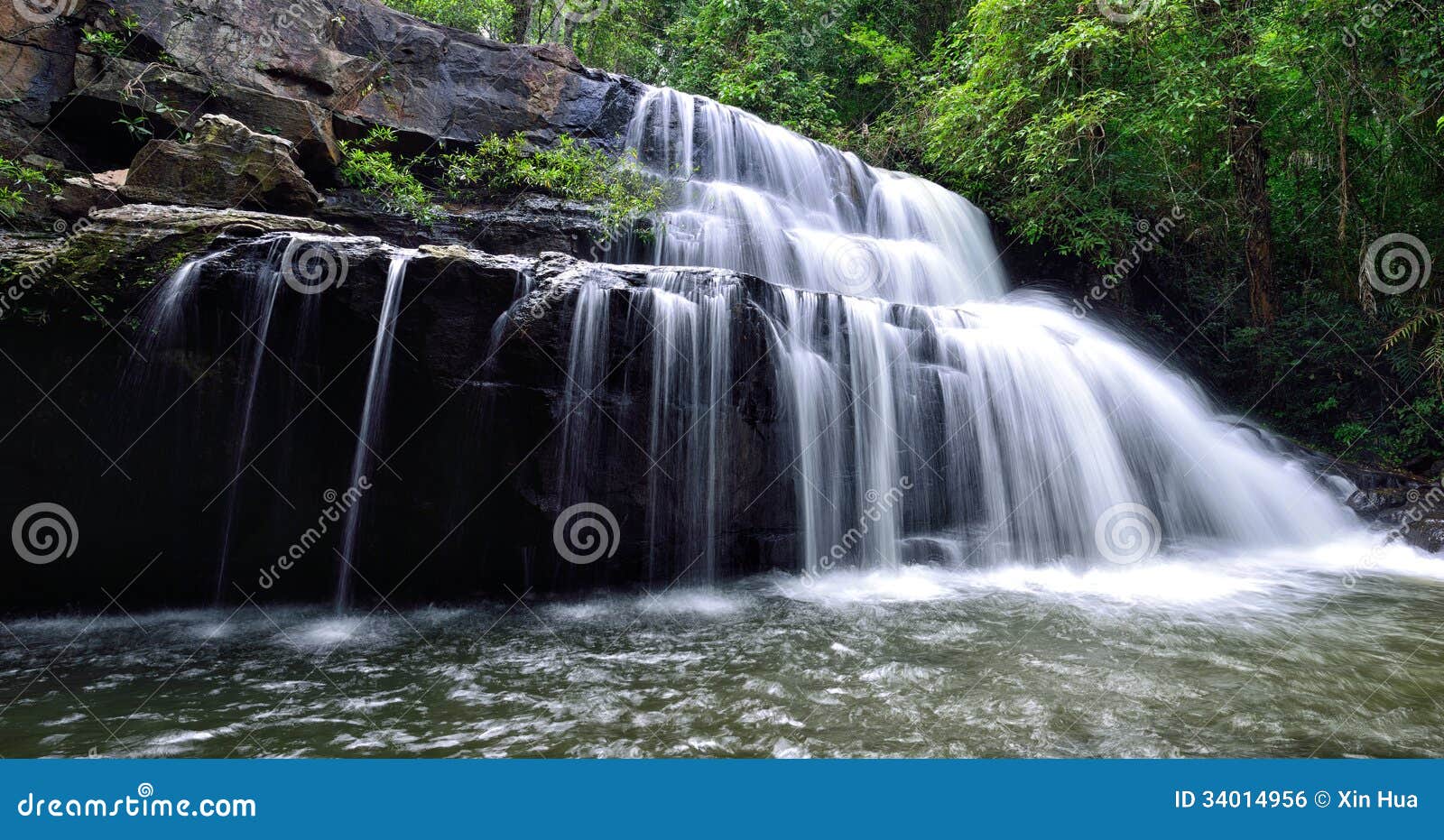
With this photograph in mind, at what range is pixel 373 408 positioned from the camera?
5.30m

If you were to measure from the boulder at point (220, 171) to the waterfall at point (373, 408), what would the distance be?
291cm

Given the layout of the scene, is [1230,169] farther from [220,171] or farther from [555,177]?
[220,171]

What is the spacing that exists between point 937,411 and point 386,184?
22.7 feet

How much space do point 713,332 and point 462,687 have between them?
338 cm

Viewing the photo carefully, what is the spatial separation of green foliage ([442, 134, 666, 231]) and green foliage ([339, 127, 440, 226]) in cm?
58

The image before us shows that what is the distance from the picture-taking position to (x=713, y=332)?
5840 millimetres

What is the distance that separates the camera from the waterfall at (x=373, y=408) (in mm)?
5215

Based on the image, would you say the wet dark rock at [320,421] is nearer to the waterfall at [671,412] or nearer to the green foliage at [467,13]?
the waterfall at [671,412]

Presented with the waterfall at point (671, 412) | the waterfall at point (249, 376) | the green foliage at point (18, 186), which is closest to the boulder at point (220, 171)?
the green foliage at point (18, 186)

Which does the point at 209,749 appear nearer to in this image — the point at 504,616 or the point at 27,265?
the point at 504,616

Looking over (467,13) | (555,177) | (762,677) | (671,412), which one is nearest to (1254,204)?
(671,412)

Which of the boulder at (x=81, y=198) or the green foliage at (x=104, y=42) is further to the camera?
the green foliage at (x=104, y=42)

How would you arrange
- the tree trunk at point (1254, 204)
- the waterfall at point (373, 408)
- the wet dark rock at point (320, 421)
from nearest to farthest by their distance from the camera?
the wet dark rock at point (320, 421) < the waterfall at point (373, 408) < the tree trunk at point (1254, 204)

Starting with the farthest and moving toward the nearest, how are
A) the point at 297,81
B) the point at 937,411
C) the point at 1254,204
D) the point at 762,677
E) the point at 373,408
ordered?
the point at 1254,204, the point at 297,81, the point at 937,411, the point at 373,408, the point at 762,677
